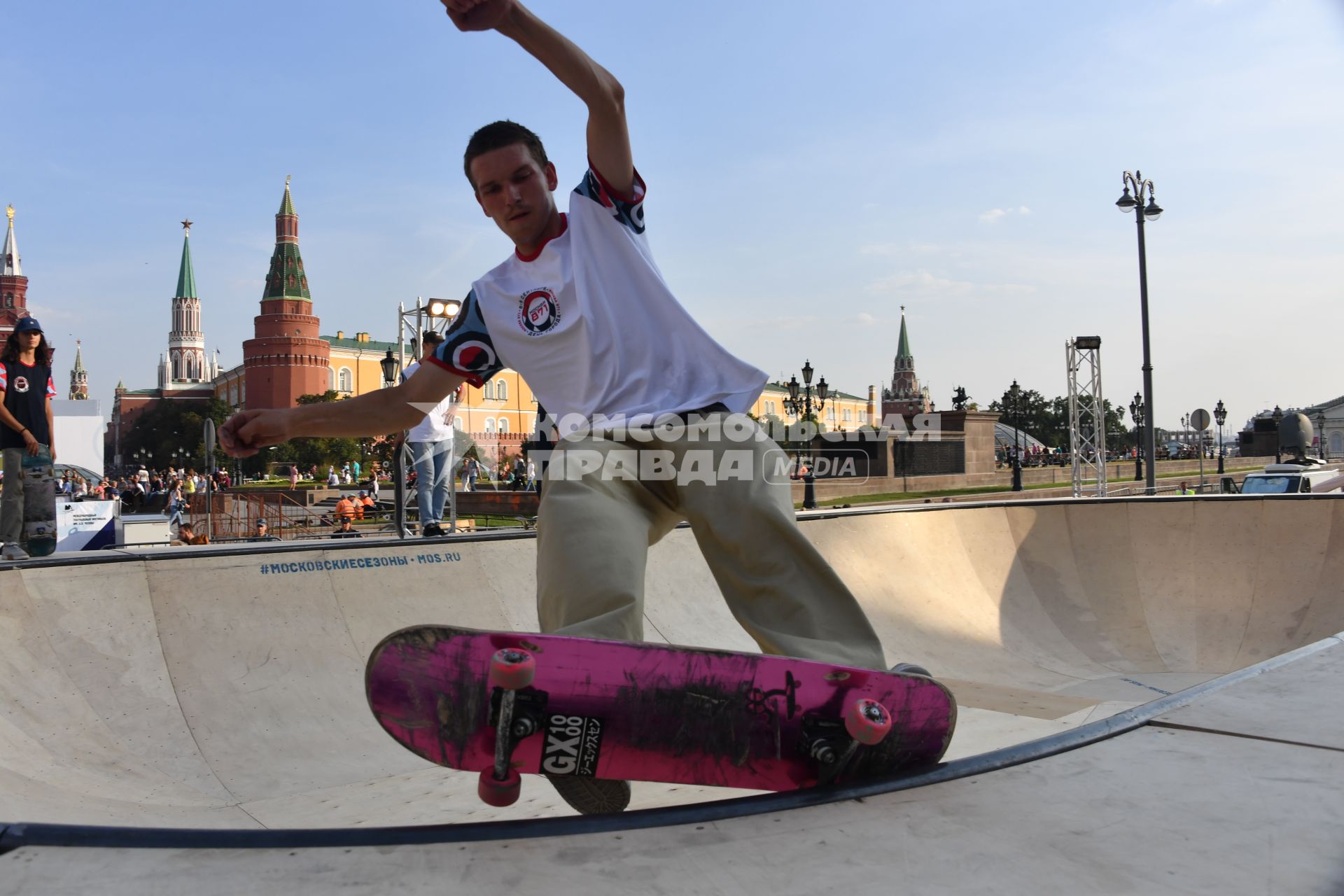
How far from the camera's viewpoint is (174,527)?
1440 cm

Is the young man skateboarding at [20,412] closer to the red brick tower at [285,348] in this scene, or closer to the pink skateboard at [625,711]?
the pink skateboard at [625,711]

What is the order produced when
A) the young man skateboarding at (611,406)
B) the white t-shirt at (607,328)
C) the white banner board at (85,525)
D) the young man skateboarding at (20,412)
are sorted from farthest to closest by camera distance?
the white banner board at (85,525)
the young man skateboarding at (20,412)
the white t-shirt at (607,328)
the young man skateboarding at (611,406)

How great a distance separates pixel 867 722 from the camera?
1.78 m

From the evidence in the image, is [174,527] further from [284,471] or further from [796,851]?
[284,471]

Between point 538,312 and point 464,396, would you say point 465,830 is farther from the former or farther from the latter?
point 464,396

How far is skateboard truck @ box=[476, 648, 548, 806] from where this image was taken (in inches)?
68.6

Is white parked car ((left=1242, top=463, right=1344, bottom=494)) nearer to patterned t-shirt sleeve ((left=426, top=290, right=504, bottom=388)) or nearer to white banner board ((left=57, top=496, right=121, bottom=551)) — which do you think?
patterned t-shirt sleeve ((left=426, top=290, right=504, bottom=388))

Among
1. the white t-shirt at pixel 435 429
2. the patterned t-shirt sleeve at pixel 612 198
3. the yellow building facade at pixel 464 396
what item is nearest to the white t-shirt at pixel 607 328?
the patterned t-shirt sleeve at pixel 612 198

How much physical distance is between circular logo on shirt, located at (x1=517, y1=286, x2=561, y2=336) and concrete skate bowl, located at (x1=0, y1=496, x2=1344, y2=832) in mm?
1364

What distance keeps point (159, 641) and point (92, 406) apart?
16.2 m

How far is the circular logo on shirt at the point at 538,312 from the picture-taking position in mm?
2420

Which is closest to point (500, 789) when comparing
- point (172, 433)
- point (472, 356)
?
point (472, 356)

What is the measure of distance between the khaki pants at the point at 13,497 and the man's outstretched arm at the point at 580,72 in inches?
235

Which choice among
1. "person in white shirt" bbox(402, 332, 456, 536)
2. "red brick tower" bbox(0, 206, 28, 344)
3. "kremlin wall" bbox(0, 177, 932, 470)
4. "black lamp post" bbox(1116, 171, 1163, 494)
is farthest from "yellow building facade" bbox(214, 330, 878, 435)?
"person in white shirt" bbox(402, 332, 456, 536)
